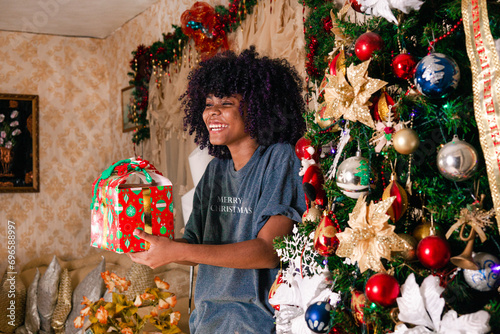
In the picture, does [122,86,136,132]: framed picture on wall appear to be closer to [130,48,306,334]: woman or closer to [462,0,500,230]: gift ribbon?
[130,48,306,334]: woman

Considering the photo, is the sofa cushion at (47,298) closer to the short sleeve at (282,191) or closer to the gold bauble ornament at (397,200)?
the short sleeve at (282,191)

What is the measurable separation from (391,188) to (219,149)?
0.87 meters

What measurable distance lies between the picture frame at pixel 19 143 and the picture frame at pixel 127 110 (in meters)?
0.81

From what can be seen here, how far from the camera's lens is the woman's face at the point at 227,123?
1.42m

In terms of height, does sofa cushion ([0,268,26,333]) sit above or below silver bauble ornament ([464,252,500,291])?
below

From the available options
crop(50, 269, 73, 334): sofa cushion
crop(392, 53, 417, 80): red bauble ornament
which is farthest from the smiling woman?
crop(50, 269, 73, 334): sofa cushion

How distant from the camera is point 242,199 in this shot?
1.38m

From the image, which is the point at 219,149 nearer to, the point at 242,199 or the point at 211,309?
the point at 242,199

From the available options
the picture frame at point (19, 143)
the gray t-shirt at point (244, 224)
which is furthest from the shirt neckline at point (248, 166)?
the picture frame at point (19, 143)

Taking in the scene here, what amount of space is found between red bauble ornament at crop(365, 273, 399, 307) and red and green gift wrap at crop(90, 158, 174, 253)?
2.23 feet

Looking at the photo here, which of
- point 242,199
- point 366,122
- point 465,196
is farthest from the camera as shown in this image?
point 242,199

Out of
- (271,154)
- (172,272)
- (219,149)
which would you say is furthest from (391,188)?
(172,272)

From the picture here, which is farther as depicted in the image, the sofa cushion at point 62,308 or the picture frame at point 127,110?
the picture frame at point 127,110

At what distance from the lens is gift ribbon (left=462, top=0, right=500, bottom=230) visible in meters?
0.68
